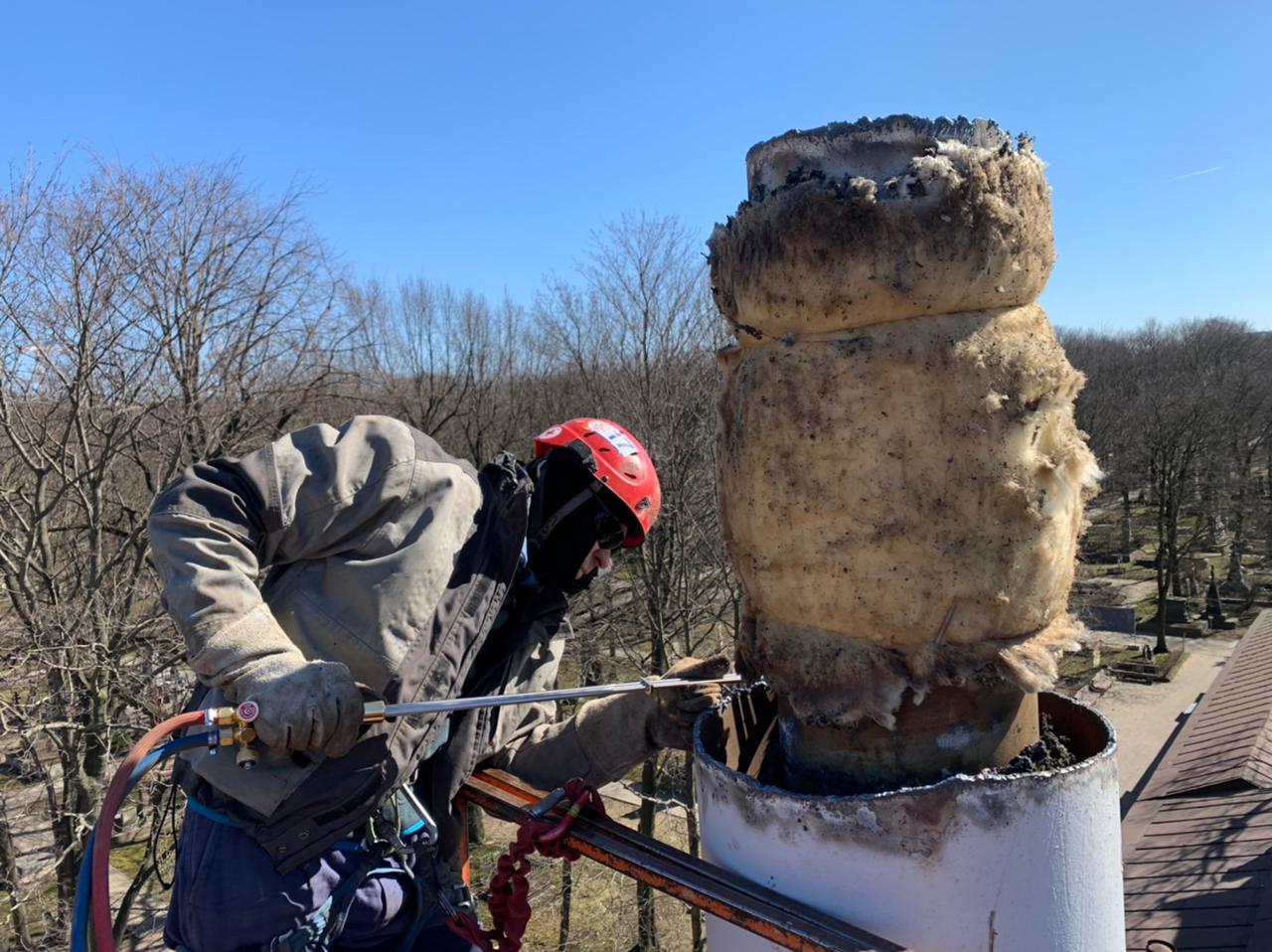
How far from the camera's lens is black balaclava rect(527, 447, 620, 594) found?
3.31m

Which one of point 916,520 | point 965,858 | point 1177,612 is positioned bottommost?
point 1177,612

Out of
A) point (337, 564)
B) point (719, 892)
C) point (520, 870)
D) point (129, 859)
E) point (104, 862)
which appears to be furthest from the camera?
point (129, 859)

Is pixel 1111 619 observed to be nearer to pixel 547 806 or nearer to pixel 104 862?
pixel 547 806

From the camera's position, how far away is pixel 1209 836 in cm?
648

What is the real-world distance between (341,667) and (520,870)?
0.78 m

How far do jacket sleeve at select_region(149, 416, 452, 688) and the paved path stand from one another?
1837 centimetres

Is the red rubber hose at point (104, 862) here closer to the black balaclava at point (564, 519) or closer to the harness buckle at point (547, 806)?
the harness buckle at point (547, 806)

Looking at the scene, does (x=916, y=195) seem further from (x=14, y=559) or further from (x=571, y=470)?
(x=14, y=559)

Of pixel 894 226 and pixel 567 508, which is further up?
pixel 894 226

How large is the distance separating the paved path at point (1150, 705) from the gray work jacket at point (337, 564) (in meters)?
18.1

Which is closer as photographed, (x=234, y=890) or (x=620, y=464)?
(x=234, y=890)

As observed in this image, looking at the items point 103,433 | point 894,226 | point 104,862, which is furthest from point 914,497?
point 103,433

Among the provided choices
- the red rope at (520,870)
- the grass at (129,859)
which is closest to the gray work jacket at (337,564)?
the red rope at (520,870)

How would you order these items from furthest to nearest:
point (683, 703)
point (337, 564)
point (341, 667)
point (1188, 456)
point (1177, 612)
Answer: point (1188, 456)
point (1177, 612)
point (683, 703)
point (337, 564)
point (341, 667)
